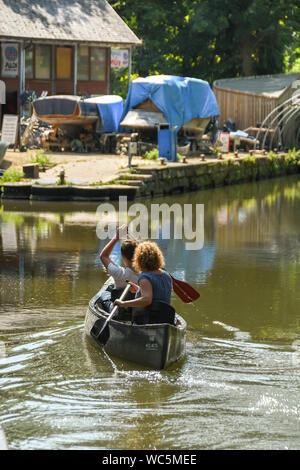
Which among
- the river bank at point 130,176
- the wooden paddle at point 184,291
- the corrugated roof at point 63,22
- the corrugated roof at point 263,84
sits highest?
the corrugated roof at point 63,22

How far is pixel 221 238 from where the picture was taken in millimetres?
19516

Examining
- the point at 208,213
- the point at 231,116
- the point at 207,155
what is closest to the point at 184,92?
the point at 207,155

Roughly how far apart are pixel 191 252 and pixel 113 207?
600 cm

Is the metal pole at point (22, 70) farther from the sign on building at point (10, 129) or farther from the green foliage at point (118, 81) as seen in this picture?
the green foliage at point (118, 81)

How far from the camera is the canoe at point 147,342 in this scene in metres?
9.54

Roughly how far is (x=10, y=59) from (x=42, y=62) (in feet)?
8.19

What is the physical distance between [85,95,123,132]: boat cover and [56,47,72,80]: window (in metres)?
7.14

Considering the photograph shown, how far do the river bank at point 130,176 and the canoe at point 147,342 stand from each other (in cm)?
1386

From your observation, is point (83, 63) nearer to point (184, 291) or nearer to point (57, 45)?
point (57, 45)

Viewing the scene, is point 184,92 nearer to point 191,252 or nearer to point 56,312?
point 191,252

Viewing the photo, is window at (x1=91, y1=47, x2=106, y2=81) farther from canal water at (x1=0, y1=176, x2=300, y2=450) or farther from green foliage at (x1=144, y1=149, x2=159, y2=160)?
canal water at (x1=0, y1=176, x2=300, y2=450)

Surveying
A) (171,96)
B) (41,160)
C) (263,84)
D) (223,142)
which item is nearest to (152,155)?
(171,96)

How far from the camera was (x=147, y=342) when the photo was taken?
381 inches

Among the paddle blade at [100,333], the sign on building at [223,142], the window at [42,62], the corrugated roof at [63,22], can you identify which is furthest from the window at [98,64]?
the paddle blade at [100,333]
